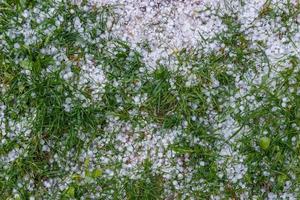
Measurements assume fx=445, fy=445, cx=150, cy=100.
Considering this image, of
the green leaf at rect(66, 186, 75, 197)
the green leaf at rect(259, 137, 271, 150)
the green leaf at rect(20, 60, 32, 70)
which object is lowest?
the green leaf at rect(66, 186, 75, 197)

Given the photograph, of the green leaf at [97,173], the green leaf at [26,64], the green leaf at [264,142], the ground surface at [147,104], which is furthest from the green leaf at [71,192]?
the green leaf at [264,142]

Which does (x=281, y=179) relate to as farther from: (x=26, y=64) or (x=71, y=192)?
(x=26, y=64)

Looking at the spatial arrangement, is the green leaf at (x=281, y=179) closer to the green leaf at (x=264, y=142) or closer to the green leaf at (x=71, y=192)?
the green leaf at (x=264, y=142)

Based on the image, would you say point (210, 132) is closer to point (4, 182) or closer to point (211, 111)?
point (211, 111)

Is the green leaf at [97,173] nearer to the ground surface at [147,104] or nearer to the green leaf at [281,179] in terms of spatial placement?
the ground surface at [147,104]

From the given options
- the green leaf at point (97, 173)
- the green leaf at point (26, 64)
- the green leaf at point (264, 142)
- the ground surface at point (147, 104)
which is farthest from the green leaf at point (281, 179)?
the green leaf at point (26, 64)

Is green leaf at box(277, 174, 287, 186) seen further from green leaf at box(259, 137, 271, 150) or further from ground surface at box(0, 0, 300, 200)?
green leaf at box(259, 137, 271, 150)

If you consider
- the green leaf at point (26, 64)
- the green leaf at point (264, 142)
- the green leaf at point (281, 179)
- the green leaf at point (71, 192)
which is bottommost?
the green leaf at point (71, 192)

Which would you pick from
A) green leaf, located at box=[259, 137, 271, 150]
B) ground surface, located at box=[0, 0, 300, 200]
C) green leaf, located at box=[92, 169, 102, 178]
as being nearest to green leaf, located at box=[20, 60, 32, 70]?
ground surface, located at box=[0, 0, 300, 200]

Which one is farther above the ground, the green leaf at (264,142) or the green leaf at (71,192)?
the green leaf at (264,142)
